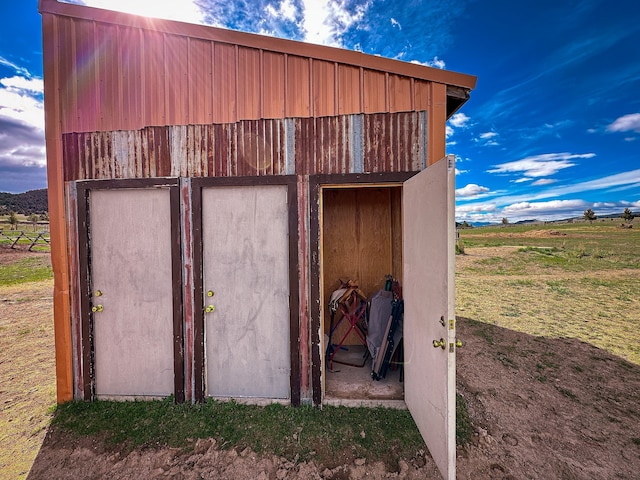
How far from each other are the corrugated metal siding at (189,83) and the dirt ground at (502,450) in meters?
3.41

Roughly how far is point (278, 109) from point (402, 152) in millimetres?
1468

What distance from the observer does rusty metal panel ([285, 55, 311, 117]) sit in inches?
125

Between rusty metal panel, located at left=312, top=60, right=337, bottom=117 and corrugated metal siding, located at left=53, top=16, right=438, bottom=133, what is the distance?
0.01m

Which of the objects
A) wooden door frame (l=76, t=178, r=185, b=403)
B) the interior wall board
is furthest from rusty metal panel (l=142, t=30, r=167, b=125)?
the interior wall board

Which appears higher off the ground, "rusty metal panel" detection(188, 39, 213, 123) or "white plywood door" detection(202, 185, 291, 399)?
"rusty metal panel" detection(188, 39, 213, 123)

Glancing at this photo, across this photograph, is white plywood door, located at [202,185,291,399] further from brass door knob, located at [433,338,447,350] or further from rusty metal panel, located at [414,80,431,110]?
rusty metal panel, located at [414,80,431,110]

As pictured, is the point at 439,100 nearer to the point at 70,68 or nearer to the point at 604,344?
Answer: the point at 70,68

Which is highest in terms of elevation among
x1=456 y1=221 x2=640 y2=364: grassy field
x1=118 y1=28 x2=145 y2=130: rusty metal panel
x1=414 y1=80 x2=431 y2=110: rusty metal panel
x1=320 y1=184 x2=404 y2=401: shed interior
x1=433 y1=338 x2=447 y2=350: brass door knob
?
x1=118 y1=28 x2=145 y2=130: rusty metal panel

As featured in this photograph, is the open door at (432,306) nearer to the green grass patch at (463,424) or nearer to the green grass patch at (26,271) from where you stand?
the green grass patch at (463,424)

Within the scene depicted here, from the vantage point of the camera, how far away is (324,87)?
3184 mm

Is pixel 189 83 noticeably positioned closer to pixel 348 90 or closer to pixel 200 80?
pixel 200 80

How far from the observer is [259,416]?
10.1ft

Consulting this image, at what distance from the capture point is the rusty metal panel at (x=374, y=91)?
3.15m

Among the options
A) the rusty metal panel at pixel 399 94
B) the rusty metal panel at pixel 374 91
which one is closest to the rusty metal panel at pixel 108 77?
the rusty metal panel at pixel 374 91
